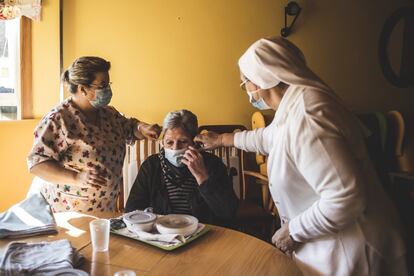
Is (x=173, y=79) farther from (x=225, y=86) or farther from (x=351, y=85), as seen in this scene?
(x=351, y=85)

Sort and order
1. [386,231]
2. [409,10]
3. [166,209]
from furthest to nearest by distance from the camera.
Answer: [409,10]
[166,209]
[386,231]

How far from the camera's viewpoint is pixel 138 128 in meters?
1.98

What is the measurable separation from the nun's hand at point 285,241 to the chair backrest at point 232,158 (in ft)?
4.26

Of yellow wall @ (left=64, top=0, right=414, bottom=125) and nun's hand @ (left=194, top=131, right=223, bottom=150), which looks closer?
nun's hand @ (left=194, top=131, right=223, bottom=150)

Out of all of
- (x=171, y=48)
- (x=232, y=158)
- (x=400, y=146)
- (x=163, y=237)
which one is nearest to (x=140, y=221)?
(x=163, y=237)

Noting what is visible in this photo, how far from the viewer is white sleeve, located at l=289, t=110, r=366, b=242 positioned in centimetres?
106

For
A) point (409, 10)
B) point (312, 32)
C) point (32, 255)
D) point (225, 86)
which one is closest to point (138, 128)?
point (32, 255)

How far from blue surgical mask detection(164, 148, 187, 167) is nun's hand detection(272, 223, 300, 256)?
0.71 meters

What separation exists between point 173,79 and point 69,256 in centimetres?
201

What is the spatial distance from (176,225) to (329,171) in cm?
62

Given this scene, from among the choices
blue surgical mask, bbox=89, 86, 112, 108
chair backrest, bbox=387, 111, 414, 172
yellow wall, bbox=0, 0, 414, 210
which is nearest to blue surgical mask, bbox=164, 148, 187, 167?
blue surgical mask, bbox=89, 86, 112, 108

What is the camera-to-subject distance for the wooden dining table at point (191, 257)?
1.10 metres

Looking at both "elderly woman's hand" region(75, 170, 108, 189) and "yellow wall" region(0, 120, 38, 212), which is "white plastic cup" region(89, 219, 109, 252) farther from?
"yellow wall" region(0, 120, 38, 212)

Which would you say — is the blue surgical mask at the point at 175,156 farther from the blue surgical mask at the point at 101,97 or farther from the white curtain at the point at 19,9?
the white curtain at the point at 19,9
